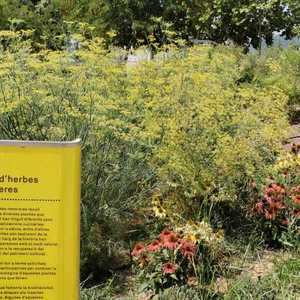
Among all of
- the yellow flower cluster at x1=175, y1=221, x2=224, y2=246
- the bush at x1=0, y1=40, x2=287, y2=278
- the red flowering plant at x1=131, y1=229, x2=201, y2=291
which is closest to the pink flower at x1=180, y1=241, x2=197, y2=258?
the red flowering plant at x1=131, y1=229, x2=201, y2=291

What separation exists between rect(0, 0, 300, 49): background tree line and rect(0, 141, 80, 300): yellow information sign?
1089 centimetres

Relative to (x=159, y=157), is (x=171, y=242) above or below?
below

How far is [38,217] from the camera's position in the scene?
7.80 feet

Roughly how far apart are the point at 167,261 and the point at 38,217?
5.52 ft

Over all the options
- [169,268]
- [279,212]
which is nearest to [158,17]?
[279,212]

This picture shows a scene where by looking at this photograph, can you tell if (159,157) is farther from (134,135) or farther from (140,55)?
(140,55)

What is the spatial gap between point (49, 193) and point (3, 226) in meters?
0.19

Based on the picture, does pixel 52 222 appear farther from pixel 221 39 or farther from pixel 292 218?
pixel 221 39

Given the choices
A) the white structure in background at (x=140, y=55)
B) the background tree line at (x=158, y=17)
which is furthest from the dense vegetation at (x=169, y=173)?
the background tree line at (x=158, y=17)

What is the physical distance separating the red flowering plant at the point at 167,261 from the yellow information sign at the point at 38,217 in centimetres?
150

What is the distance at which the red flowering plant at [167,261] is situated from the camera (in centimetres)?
389

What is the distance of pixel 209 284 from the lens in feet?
13.4

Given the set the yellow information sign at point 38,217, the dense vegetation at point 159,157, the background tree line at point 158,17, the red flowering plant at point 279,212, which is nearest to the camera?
the yellow information sign at point 38,217

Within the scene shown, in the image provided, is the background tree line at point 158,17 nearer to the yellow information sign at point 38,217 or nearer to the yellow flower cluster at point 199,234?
the yellow flower cluster at point 199,234
